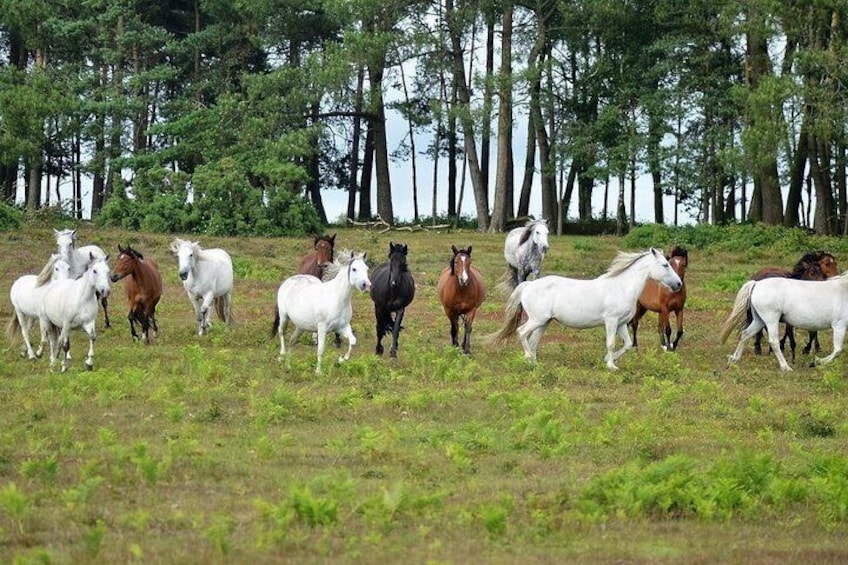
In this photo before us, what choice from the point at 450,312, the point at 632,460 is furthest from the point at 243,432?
the point at 450,312

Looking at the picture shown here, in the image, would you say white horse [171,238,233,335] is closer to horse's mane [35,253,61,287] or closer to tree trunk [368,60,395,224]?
horse's mane [35,253,61,287]

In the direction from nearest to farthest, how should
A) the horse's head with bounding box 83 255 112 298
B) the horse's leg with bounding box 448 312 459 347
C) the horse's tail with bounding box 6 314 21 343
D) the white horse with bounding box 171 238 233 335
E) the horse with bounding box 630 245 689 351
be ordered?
1. the horse's head with bounding box 83 255 112 298
2. the horse's tail with bounding box 6 314 21 343
3. the horse's leg with bounding box 448 312 459 347
4. the horse with bounding box 630 245 689 351
5. the white horse with bounding box 171 238 233 335

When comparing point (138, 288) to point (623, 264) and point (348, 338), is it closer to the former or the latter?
point (348, 338)

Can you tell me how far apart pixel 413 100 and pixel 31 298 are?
3989 centimetres

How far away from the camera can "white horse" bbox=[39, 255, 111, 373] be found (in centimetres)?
1842

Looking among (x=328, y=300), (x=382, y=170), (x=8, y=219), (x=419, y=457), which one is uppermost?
(x=382, y=170)

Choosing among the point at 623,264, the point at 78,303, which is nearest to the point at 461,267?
the point at 623,264

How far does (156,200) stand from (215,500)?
1388 inches

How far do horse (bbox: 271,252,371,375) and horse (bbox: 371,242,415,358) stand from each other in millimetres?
962

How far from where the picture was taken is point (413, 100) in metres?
58.3

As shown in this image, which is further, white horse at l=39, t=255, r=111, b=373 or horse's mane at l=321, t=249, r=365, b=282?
horse's mane at l=321, t=249, r=365, b=282

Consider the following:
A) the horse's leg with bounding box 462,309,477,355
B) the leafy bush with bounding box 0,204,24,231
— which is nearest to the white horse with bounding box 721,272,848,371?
the horse's leg with bounding box 462,309,477,355

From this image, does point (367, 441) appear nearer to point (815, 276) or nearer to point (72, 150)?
point (815, 276)

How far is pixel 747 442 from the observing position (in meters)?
14.0
